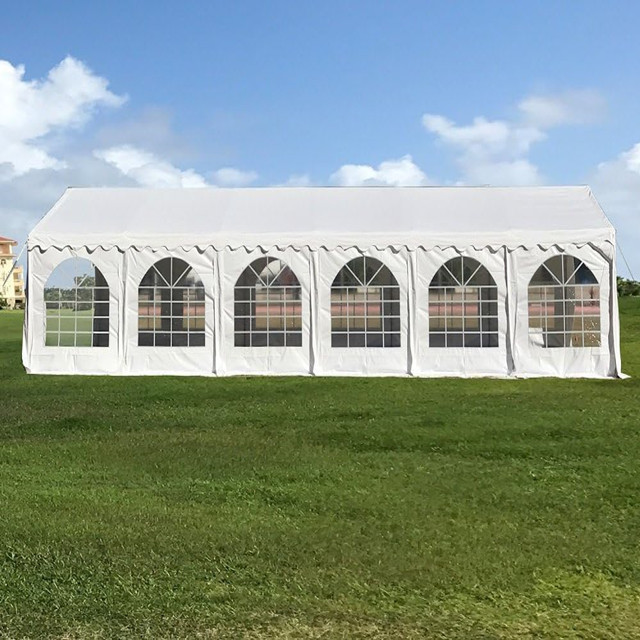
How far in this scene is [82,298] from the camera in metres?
11.2

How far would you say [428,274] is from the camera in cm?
1070

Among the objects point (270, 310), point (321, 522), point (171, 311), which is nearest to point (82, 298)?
point (171, 311)

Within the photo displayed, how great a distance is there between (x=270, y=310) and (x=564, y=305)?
4378 mm

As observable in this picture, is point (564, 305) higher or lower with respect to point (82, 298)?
lower

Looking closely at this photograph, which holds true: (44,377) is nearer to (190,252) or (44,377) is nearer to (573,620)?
(190,252)

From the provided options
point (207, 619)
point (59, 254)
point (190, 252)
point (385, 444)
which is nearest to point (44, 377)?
point (59, 254)

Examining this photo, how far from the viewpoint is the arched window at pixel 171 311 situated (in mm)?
11016

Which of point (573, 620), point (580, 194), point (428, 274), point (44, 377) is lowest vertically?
point (573, 620)

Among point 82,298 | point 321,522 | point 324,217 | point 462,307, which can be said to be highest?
point 324,217

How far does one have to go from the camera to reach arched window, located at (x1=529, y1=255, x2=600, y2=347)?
35.1 feet

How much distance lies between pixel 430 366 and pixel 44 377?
580 centimetres

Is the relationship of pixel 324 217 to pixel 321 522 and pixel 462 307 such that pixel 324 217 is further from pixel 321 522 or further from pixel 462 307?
pixel 321 522

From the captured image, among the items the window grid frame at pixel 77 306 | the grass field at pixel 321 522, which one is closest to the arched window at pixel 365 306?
the grass field at pixel 321 522

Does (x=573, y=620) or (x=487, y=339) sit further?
(x=487, y=339)
